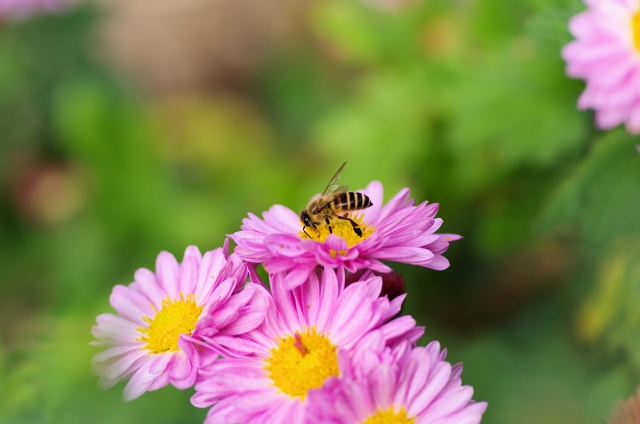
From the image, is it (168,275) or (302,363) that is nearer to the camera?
(302,363)

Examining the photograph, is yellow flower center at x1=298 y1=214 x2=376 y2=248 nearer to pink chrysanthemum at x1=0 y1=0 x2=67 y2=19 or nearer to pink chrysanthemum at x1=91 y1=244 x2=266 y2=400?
pink chrysanthemum at x1=91 y1=244 x2=266 y2=400

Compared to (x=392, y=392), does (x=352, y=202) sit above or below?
above

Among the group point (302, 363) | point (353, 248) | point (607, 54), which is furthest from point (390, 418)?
point (607, 54)

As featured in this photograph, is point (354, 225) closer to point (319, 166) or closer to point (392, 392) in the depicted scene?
point (392, 392)

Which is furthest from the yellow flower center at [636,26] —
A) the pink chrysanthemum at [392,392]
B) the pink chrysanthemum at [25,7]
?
the pink chrysanthemum at [25,7]

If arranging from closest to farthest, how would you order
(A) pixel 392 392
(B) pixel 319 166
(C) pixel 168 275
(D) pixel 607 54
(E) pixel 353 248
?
(A) pixel 392 392
(E) pixel 353 248
(C) pixel 168 275
(D) pixel 607 54
(B) pixel 319 166

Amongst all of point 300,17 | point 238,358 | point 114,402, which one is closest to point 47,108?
point 300,17

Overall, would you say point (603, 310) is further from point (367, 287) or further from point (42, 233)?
point (42, 233)

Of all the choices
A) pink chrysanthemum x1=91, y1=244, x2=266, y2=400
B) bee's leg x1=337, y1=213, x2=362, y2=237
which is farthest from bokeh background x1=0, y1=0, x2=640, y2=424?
bee's leg x1=337, y1=213, x2=362, y2=237
